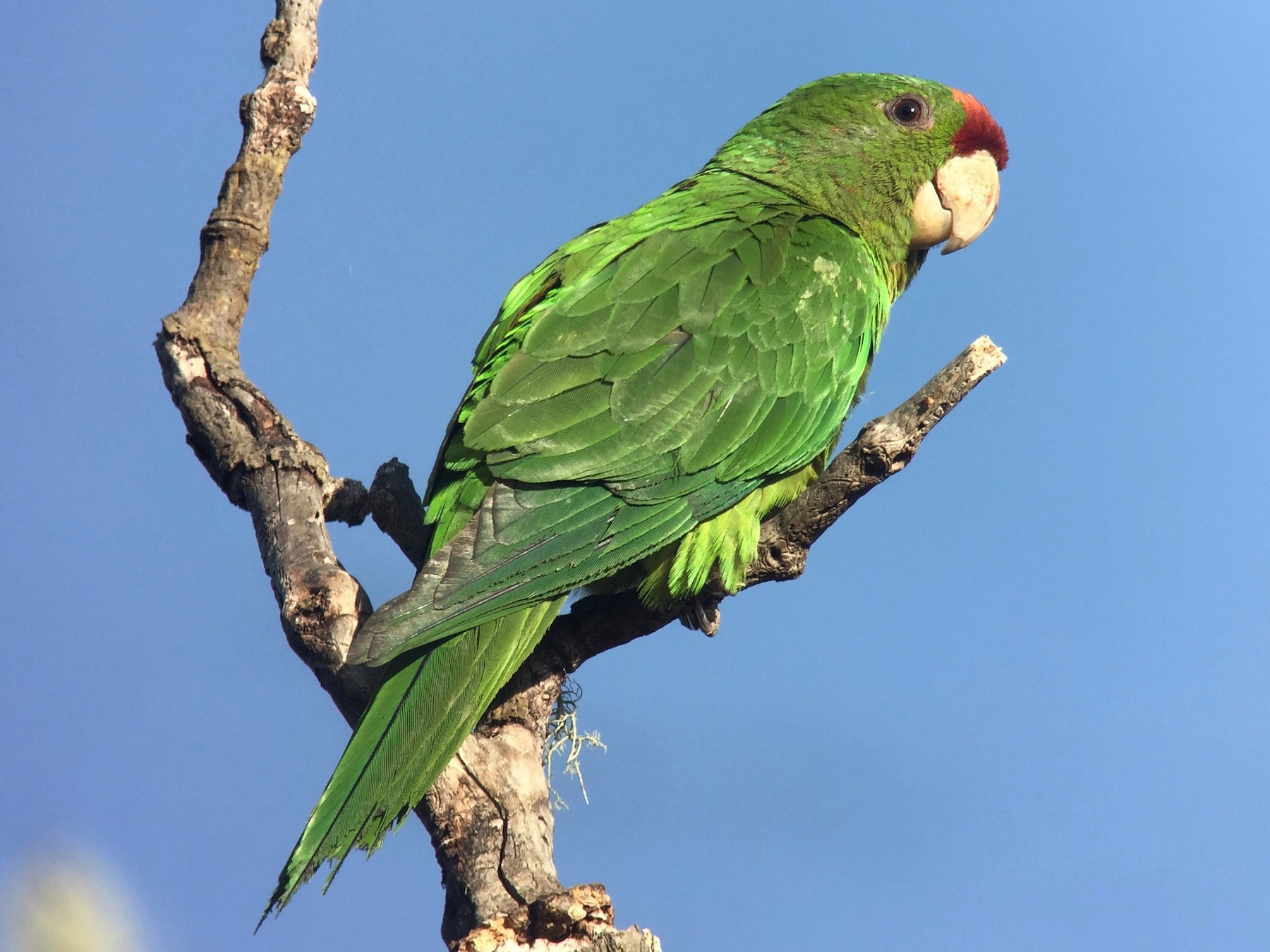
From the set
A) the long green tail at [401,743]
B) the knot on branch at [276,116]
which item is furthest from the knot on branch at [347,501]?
the knot on branch at [276,116]

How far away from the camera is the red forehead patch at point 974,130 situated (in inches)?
165

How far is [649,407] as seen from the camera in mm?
3125

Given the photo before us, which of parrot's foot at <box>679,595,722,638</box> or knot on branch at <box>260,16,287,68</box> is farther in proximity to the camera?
knot on branch at <box>260,16,287,68</box>

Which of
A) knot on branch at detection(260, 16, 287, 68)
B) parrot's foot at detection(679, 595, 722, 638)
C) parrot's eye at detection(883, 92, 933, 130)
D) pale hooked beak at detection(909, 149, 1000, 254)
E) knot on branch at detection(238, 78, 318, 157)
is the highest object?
parrot's eye at detection(883, 92, 933, 130)

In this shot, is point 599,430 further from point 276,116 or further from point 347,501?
point 276,116

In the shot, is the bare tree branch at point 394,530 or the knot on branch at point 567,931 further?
the bare tree branch at point 394,530

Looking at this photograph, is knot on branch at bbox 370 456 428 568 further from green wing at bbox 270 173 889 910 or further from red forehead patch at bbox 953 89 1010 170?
red forehead patch at bbox 953 89 1010 170

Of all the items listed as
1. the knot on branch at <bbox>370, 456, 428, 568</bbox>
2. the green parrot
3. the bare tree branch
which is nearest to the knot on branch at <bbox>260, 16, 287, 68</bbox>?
the bare tree branch

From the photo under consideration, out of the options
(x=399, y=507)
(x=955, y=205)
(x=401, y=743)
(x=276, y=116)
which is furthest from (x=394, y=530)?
(x=955, y=205)

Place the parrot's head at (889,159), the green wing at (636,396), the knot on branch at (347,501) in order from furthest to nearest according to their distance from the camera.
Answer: the parrot's head at (889,159) < the knot on branch at (347,501) < the green wing at (636,396)

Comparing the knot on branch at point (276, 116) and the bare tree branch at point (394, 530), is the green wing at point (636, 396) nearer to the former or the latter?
the bare tree branch at point (394, 530)

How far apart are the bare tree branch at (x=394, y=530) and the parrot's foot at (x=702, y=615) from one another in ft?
0.05

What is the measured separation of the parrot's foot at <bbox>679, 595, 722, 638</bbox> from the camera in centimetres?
322

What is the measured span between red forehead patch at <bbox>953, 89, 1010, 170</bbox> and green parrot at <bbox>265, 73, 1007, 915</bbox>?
0.03 metres
